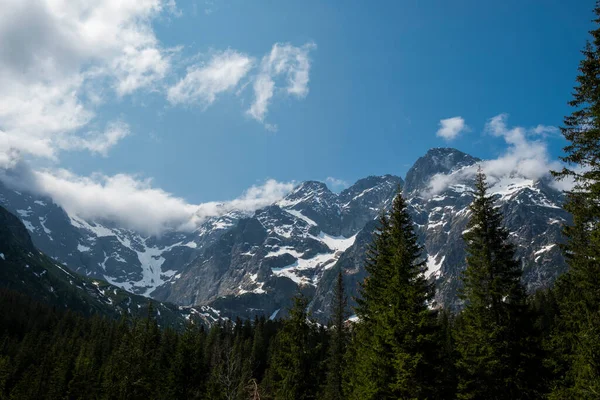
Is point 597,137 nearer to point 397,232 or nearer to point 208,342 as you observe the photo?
point 397,232

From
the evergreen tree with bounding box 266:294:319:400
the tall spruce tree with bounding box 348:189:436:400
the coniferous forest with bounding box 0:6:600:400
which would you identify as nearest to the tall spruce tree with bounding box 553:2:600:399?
the coniferous forest with bounding box 0:6:600:400

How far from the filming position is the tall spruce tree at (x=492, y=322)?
895 inches

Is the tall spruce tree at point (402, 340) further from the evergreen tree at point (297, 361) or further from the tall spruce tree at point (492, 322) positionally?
the evergreen tree at point (297, 361)

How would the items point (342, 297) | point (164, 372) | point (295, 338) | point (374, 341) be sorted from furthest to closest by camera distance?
1. point (164, 372)
2. point (342, 297)
3. point (295, 338)
4. point (374, 341)

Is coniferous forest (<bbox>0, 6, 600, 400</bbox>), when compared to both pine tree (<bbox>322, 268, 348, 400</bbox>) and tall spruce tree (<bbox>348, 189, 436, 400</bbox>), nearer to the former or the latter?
tall spruce tree (<bbox>348, 189, 436, 400</bbox>)

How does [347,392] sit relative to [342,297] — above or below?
below

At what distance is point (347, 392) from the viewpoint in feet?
104

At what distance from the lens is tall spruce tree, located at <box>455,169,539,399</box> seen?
2273 centimetres

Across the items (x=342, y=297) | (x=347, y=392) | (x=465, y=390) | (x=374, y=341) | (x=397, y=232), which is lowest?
(x=347, y=392)

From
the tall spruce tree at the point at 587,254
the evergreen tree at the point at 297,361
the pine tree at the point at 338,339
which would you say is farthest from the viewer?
the pine tree at the point at 338,339

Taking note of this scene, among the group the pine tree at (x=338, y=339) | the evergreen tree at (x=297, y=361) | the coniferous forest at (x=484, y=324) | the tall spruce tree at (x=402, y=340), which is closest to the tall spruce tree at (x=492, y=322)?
the coniferous forest at (x=484, y=324)

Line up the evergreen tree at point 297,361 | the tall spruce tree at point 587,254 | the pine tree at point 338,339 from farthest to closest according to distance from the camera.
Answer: the pine tree at point 338,339
the evergreen tree at point 297,361
the tall spruce tree at point 587,254

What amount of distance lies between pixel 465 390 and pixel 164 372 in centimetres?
4784

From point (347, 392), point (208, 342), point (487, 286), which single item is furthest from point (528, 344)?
point (208, 342)
